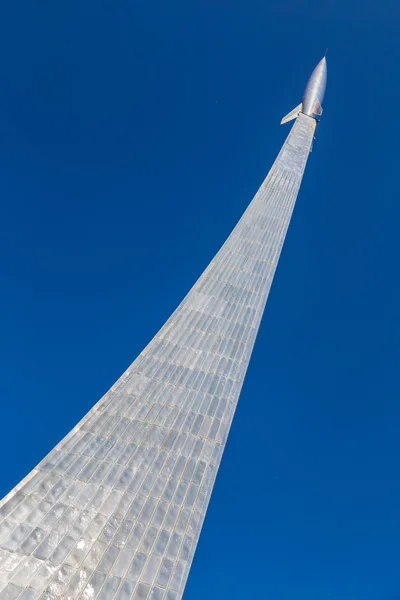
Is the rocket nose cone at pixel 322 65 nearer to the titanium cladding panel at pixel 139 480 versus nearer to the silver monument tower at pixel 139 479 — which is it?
the silver monument tower at pixel 139 479

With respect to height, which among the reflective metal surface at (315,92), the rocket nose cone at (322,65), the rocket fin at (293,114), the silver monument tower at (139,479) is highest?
the rocket nose cone at (322,65)

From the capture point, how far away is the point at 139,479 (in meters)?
14.1

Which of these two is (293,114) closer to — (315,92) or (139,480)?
(315,92)

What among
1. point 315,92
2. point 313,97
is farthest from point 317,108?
point 315,92

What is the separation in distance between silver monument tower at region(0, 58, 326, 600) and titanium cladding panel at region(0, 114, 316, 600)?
0.09 ft

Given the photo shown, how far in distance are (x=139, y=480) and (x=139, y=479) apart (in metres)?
0.04

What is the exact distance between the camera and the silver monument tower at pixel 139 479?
1108 centimetres

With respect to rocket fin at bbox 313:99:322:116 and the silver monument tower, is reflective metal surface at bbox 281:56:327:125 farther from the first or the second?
the silver monument tower

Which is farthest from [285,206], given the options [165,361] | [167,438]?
[167,438]

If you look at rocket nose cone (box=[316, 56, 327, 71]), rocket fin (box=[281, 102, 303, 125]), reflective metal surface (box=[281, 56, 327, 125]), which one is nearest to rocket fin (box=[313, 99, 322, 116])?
reflective metal surface (box=[281, 56, 327, 125])

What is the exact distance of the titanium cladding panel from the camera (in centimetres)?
1108

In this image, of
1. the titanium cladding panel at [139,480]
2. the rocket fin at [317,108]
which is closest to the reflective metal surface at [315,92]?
the rocket fin at [317,108]

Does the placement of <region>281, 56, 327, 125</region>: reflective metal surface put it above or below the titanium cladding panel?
above

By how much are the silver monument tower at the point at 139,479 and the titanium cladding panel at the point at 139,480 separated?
0.03 meters
